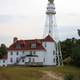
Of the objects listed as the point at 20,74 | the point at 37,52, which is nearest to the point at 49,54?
the point at 37,52

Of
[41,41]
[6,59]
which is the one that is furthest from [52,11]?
[6,59]

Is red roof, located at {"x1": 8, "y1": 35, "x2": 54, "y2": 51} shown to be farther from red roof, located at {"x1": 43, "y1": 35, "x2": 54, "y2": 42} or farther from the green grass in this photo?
the green grass

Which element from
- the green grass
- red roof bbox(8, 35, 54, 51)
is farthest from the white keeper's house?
the green grass

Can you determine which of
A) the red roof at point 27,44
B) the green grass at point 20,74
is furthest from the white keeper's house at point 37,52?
the green grass at point 20,74

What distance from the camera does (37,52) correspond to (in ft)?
278

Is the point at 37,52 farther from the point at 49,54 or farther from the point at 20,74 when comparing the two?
the point at 20,74

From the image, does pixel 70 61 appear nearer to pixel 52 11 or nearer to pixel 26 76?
pixel 52 11

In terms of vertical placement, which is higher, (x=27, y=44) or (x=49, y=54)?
(x=27, y=44)

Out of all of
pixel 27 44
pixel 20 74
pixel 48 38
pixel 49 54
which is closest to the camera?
pixel 20 74

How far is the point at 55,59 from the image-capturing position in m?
84.4

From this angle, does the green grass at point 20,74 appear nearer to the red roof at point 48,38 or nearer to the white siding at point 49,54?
the red roof at point 48,38

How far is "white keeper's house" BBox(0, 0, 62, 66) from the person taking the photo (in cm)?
8362

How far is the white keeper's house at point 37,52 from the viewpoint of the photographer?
83.6 m

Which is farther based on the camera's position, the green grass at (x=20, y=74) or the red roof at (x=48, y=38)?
the red roof at (x=48, y=38)
